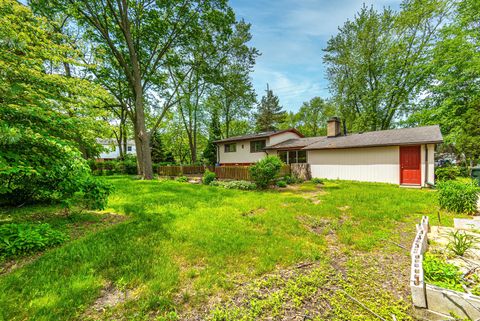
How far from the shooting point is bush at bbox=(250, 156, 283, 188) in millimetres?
10678

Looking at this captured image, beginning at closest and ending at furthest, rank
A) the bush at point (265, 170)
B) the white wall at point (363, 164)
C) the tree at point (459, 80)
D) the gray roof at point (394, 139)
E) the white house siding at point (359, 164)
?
the bush at point (265, 170)
the gray roof at point (394, 139)
the white wall at point (363, 164)
the white house siding at point (359, 164)
the tree at point (459, 80)

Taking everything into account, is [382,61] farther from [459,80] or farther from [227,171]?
[227,171]

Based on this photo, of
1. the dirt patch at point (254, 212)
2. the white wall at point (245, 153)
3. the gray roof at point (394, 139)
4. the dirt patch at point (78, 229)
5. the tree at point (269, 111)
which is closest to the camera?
the dirt patch at point (78, 229)

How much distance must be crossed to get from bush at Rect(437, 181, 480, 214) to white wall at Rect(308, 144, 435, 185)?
581cm

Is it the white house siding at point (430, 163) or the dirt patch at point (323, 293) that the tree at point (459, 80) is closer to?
the white house siding at point (430, 163)

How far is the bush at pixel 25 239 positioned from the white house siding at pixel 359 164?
14622 millimetres

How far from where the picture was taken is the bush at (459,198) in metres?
5.94

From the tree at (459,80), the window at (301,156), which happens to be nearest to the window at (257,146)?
the window at (301,156)

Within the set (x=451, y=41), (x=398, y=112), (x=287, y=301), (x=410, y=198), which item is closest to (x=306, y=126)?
(x=398, y=112)

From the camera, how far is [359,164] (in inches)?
519

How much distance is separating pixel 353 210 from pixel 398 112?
72.9 ft

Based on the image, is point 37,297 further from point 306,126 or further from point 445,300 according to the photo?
point 306,126

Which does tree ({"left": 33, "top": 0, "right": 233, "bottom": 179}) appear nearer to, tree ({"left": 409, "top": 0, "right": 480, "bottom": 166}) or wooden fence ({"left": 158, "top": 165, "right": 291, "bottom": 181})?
wooden fence ({"left": 158, "top": 165, "right": 291, "bottom": 181})

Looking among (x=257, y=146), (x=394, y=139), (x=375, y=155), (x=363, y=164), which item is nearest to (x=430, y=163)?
(x=394, y=139)
